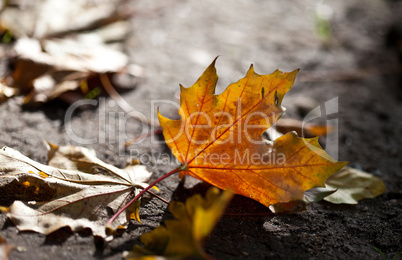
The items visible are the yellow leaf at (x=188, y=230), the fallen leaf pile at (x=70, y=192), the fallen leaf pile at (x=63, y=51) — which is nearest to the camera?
the yellow leaf at (x=188, y=230)

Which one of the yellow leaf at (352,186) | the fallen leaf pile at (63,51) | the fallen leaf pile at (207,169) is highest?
the fallen leaf pile at (63,51)

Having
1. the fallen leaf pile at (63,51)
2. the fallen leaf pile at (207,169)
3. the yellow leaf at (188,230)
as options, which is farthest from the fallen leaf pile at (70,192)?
the fallen leaf pile at (63,51)

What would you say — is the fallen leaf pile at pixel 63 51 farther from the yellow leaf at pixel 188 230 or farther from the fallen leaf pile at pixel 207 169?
the yellow leaf at pixel 188 230

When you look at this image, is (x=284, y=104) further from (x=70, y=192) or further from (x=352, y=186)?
(x=70, y=192)

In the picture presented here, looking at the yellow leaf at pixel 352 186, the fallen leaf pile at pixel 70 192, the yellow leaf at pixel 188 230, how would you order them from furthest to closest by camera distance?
the yellow leaf at pixel 352 186 → the fallen leaf pile at pixel 70 192 → the yellow leaf at pixel 188 230

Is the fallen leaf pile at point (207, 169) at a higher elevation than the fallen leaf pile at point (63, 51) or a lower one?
lower

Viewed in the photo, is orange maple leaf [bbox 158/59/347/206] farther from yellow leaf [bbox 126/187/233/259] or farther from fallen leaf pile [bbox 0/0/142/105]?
fallen leaf pile [bbox 0/0/142/105]
